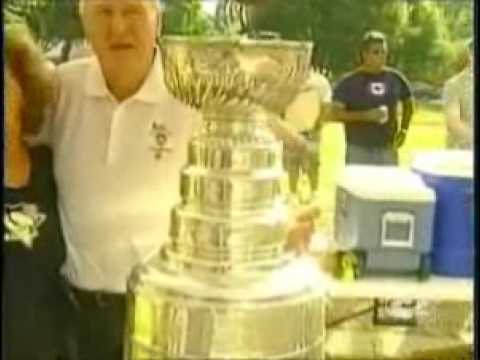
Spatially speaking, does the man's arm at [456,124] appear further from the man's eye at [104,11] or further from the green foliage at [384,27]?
the man's eye at [104,11]

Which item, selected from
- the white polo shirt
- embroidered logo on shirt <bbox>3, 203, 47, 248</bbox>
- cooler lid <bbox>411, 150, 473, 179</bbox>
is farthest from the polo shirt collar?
cooler lid <bbox>411, 150, 473, 179</bbox>

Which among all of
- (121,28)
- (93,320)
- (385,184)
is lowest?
(93,320)

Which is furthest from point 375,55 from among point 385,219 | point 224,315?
point 224,315

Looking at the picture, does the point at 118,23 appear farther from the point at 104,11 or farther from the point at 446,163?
the point at 446,163

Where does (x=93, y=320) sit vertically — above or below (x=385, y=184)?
below

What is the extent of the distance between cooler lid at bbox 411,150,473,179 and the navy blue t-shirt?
29 mm

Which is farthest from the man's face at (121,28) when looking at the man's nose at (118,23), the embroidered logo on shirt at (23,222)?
the embroidered logo on shirt at (23,222)

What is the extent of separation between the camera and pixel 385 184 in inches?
34.1

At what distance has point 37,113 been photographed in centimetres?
86

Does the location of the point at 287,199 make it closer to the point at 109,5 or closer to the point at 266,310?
the point at 266,310

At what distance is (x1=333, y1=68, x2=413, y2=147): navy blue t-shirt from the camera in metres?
0.87

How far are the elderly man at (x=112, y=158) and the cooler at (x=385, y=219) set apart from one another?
0.04m

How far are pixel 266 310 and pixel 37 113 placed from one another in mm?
235

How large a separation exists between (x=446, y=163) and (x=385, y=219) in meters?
0.07
